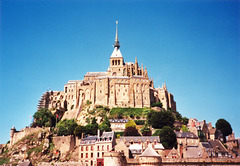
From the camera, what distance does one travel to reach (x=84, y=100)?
305 ft

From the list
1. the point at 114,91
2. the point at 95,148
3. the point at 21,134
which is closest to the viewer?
the point at 95,148

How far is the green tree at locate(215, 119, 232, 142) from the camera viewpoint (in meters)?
79.1

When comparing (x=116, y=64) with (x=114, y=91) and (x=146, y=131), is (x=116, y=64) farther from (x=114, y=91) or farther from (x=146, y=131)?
(x=146, y=131)

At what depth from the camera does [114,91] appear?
89.3 meters

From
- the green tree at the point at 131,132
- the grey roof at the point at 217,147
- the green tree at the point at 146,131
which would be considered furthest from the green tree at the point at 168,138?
the grey roof at the point at 217,147

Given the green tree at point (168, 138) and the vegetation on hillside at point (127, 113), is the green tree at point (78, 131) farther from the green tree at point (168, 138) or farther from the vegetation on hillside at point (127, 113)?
the green tree at point (168, 138)

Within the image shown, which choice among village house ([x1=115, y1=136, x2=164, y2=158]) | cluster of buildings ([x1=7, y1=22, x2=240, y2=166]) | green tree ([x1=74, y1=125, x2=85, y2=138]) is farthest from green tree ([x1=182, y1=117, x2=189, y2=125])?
green tree ([x1=74, y1=125, x2=85, y2=138])

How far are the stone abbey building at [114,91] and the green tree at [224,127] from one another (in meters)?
17.7

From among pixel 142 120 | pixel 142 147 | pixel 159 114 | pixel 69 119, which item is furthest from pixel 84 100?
pixel 142 147

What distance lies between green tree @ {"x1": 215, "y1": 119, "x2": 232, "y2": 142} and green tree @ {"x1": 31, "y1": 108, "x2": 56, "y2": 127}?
→ 1942 inches

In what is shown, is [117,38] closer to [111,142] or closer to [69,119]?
[69,119]

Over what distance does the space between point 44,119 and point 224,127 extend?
173 feet

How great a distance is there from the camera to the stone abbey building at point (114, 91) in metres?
88.7

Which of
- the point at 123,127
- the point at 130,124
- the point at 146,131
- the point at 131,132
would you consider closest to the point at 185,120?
the point at 130,124
